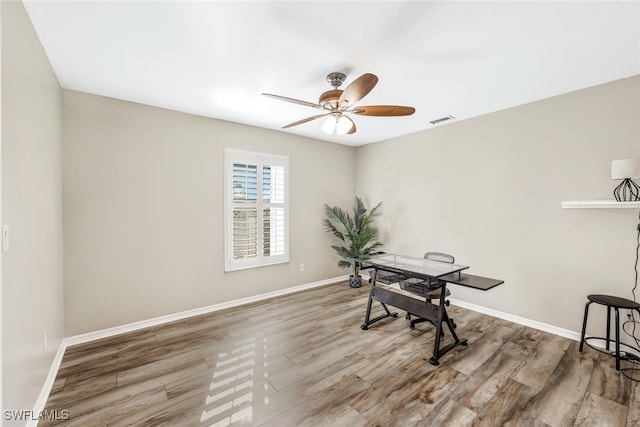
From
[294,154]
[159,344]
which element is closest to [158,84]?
[294,154]

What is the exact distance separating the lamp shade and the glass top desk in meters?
1.31

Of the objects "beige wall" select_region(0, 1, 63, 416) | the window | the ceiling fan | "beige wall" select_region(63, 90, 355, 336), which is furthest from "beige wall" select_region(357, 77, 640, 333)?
"beige wall" select_region(0, 1, 63, 416)

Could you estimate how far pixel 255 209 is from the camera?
3961mm

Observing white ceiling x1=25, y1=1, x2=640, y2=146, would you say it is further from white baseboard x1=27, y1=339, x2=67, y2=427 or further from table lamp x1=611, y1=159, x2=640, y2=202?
white baseboard x1=27, y1=339, x2=67, y2=427

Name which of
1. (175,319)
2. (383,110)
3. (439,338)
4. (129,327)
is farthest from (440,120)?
(129,327)

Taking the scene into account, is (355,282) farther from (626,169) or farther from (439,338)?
(626,169)

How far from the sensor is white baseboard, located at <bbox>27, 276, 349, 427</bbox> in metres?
1.92

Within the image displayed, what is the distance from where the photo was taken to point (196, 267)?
3451mm

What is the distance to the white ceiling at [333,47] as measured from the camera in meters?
1.67

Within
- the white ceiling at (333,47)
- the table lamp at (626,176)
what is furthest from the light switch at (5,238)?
the table lamp at (626,176)

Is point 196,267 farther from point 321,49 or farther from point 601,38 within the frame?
point 601,38

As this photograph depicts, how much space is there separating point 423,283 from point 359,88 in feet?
6.86

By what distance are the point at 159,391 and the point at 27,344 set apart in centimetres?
89

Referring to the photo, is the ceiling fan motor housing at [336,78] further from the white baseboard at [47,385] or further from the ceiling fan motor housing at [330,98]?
the white baseboard at [47,385]
